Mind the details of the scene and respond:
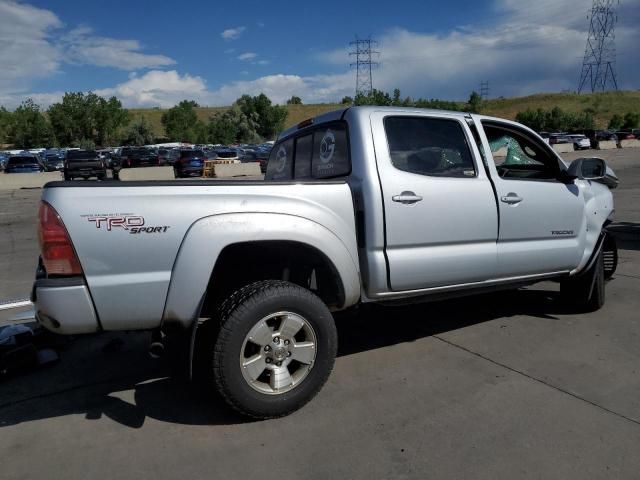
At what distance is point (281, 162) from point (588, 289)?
3086 millimetres

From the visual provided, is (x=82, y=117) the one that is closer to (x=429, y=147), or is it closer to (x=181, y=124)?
(x=181, y=124)

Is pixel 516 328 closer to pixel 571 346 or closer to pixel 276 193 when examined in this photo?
pixel 571 346

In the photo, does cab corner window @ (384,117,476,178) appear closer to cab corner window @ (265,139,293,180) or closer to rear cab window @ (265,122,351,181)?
rear cab window @ (265,122,351,181)

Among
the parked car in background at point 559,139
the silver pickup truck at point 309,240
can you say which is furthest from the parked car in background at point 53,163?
the parked car in background at point 559,139

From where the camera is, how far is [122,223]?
294cm

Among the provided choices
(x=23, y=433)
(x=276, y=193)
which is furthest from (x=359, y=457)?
(x=23, y=433)

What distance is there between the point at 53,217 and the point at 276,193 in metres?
1.25

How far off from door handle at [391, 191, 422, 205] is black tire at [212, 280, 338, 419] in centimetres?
Result: 90

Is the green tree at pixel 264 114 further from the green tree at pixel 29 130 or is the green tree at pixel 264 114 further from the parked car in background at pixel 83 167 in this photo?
the parked car in background at pixel 83 167

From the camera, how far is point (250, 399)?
321cm

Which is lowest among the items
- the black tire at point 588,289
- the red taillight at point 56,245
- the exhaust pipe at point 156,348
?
the black tire at point 588,289

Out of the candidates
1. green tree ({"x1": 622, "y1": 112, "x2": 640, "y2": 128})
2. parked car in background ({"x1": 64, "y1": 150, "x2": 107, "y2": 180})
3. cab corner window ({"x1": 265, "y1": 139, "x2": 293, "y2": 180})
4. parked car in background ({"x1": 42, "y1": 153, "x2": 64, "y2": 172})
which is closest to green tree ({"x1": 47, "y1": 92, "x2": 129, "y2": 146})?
parked car in background ({"x1": 42, "y1": 153, "x2": 64, "y2": 172})

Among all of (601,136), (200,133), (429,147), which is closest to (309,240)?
(429,147)

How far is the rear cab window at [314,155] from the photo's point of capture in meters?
3.98
